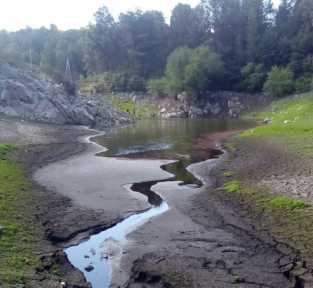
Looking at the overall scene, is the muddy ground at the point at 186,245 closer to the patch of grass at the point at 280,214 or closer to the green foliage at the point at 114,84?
the patch of grass at the point at 280,214

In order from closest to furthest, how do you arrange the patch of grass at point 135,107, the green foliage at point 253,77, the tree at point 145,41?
the green foliage at point 253,77
the patch of grass at point 135,107
the tree at point 145,41

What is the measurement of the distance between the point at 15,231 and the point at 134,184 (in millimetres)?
14534

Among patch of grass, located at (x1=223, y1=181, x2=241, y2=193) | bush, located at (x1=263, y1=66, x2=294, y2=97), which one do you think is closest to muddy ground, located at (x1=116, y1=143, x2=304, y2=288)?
patch of grass, located at (x1=223, y1=181, x2=241, y2=193)

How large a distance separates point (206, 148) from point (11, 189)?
31145 millimetres

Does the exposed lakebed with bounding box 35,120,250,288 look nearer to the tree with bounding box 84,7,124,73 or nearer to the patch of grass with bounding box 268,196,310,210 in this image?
the patch of grass with bounding box 268,196,310,210

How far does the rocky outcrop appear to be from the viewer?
12731 centimetres

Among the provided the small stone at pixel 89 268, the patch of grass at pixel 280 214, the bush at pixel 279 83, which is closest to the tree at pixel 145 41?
the bush at pixel 279 83

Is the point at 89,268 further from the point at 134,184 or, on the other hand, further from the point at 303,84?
the point at 303,84

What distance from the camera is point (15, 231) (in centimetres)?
2195

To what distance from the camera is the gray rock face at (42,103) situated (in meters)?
88.0

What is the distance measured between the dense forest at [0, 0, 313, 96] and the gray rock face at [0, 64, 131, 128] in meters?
13.2

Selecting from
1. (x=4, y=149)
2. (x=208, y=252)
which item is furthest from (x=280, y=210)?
(x=4, y=149)

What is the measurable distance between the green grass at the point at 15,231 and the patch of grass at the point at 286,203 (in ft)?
45.4

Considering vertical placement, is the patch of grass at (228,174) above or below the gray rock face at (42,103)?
below
